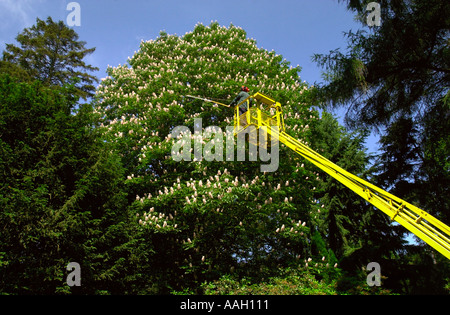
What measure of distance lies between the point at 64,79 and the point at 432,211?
2257 centimetres

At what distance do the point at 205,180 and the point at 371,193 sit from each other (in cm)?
647

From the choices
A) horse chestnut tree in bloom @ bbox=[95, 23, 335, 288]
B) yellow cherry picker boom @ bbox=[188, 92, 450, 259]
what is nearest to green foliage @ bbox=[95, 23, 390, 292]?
horse chestnut tree in bloom @ bbox=[95, 23, 335, 288]

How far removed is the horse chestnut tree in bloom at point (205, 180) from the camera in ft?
36.8

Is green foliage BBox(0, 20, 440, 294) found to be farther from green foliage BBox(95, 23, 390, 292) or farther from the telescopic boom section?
the telescopic boom section

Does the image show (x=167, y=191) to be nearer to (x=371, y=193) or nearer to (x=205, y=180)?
(x=205, y=180)

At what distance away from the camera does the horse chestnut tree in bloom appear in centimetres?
1123

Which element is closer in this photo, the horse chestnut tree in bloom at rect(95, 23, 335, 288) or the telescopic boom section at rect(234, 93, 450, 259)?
the telescopic boom section at rect(234, 93, 450, 259)

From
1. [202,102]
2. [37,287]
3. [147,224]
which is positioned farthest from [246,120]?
[37,287]

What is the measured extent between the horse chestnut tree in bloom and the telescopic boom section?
175 centimetres

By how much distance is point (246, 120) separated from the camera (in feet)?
35.4

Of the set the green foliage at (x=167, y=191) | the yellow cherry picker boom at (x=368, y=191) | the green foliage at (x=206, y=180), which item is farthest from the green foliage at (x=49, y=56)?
the yellow cherry picker boom at (x=368, y=191)

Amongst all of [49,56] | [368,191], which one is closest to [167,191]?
[368,191]
